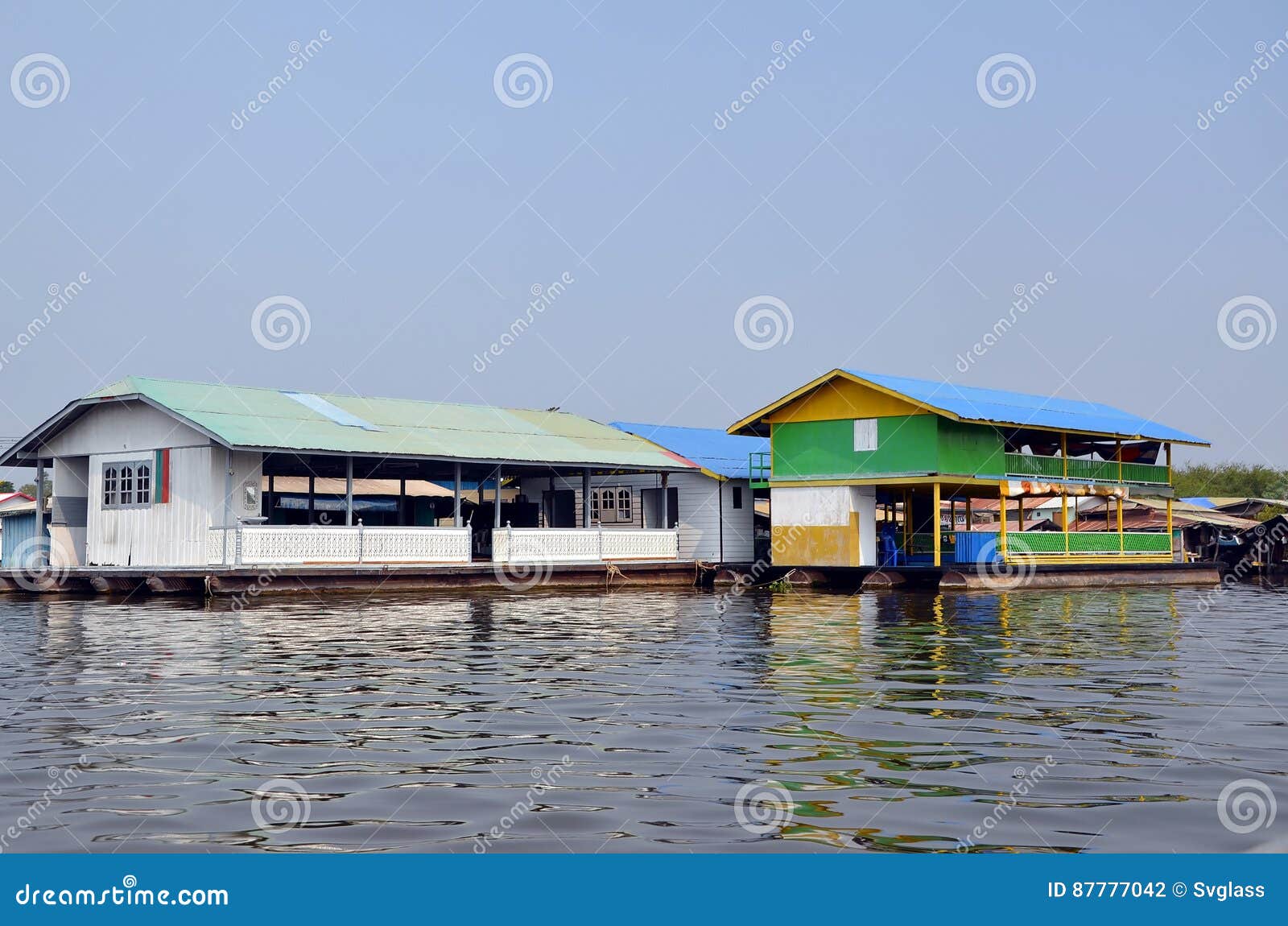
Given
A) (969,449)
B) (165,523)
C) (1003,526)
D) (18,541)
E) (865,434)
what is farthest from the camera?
(865,434)

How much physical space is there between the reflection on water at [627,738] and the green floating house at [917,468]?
1393cm

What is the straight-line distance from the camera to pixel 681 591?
1324 inches

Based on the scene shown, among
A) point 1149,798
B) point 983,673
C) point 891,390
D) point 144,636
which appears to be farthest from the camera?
point 891,390

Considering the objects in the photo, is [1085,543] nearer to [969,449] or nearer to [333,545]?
[969,449]

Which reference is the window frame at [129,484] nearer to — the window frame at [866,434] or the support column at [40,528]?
the support column at [40,528]

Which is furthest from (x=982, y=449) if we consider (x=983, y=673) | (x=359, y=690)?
(x=359, y=690)

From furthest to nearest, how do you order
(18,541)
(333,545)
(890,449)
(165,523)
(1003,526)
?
1. (1003,526)
2. (890,449)
3. (18,541)
4. (165,523)
5. (333,545)

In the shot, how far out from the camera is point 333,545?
29.4m

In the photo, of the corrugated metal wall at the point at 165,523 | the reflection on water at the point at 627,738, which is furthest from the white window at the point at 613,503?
the reflection on water at the point at 627,738

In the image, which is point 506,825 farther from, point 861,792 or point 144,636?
point 144,636

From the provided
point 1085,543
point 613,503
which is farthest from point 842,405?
point 613,503

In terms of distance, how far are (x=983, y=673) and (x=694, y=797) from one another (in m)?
7.31

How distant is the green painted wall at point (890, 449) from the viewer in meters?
33.3

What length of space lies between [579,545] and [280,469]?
25.5ft
